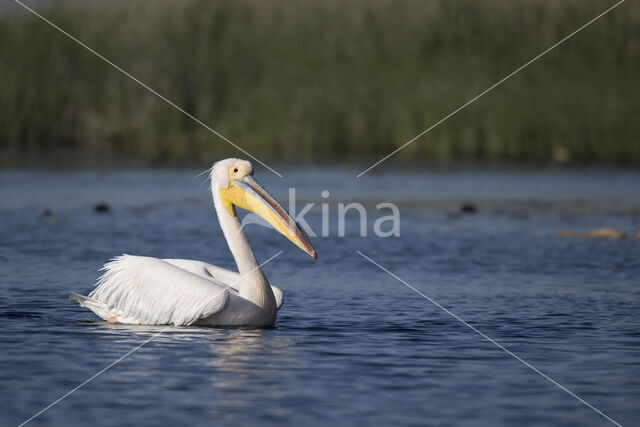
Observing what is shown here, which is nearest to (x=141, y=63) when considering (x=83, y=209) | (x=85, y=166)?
(x=85, y=166)

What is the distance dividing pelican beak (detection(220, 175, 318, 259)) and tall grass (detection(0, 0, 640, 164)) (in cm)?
2532

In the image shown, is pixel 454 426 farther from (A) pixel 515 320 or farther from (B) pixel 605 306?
(B) pixel 605 306

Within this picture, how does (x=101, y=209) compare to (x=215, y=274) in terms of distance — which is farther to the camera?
(x=101, y=209)

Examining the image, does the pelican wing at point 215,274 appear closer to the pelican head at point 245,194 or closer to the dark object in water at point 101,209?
the pelican head at point 245,194

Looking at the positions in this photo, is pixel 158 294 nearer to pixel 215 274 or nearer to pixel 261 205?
pixel 215 274

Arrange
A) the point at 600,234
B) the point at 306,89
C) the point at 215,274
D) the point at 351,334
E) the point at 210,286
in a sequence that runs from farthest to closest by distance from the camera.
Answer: the point at 306,89, the point at 600,234, the point at 215,274, the point at 351,334, the point at 210,286

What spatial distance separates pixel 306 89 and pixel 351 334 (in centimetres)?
2840

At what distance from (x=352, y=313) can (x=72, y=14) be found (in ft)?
105

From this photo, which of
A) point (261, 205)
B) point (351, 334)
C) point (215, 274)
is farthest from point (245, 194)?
point (351, 334)

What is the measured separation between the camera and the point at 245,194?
9734 mm

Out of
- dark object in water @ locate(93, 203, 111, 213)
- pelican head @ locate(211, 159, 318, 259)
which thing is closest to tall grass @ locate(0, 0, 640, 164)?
dark object in water @ locate(93, 203, 111, 213)

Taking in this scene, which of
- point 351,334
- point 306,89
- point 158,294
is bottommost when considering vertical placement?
point 351,334

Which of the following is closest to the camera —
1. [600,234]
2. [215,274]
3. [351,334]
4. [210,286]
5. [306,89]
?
[210,286]

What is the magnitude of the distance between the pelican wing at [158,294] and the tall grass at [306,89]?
1014 inches
